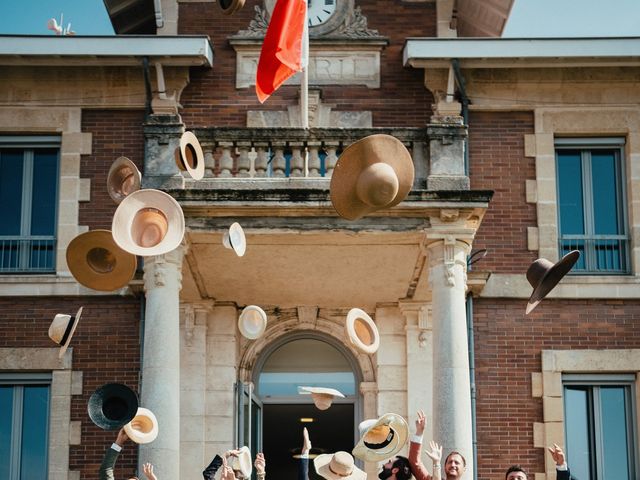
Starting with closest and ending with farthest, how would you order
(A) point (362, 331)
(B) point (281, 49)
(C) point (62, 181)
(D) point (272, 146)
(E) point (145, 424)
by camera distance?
1. (E) point (145, 424)
2. (A) point (362, 331)
3. (D) point (272, 146)
4. (B) point (281, 49)
5. (C) point (62, 181)

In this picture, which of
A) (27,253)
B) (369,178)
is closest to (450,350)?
(369,178)

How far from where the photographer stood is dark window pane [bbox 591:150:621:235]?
15.9 metres

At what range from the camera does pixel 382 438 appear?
459 inches

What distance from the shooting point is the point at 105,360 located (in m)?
15.1

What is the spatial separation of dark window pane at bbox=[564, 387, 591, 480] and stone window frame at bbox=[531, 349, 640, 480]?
0.22m

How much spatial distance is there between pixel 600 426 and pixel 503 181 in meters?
3.04

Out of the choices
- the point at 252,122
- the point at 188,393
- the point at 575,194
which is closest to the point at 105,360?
the point at 188,393

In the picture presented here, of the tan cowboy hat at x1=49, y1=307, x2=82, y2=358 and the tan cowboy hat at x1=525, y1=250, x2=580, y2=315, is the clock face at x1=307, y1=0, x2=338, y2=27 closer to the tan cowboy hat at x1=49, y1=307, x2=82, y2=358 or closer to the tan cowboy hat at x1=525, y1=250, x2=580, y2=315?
the tan cowboy hat at x1=525, y1=250, x2=580, y2=315

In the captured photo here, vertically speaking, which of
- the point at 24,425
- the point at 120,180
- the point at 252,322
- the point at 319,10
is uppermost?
the point at 319,10

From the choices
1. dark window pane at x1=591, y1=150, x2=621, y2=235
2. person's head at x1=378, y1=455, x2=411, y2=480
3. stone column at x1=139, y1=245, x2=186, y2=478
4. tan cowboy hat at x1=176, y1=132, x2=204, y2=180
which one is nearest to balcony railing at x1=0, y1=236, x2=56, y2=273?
stone column at x1=139, y1=245, x2=186, y2=478

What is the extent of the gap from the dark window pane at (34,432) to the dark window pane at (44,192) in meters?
1.93

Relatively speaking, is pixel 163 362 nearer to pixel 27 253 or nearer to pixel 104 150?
pixel 27 253

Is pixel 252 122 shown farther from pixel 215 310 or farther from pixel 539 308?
pixel 539 308

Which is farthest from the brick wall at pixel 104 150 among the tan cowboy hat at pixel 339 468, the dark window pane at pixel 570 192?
the tan cowboy hat at pixel 339 468
